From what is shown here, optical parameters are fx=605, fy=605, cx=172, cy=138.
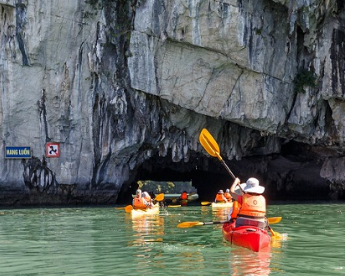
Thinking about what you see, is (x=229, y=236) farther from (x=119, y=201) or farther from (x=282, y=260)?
(x=119, y=201)

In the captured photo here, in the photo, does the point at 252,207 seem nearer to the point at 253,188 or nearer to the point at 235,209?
the point at 253,188

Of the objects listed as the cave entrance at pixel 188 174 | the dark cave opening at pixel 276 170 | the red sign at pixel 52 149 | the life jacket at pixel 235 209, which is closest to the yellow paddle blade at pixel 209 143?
the life jacket at pixel 235 209

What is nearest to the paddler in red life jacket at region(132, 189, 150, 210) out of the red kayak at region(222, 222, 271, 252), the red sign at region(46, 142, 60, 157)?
the red sign at region(46, 142, 60, 157)

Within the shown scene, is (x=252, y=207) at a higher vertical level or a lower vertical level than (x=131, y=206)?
higher

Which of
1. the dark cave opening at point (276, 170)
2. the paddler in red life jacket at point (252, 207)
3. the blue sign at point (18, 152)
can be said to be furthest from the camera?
the dark cave opening at point (276, 170)

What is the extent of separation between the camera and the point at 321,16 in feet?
81.6

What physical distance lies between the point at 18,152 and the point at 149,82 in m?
6.97

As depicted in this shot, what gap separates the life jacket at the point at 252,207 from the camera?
11.5 metres

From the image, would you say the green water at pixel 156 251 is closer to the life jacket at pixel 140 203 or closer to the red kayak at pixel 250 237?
the red kayak at pixel 250 237

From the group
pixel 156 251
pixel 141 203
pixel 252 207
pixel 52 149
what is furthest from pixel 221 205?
pixel 156 251

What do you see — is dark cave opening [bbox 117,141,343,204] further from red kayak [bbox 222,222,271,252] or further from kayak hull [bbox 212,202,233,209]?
red kayak [bbox 222,222,271,252]

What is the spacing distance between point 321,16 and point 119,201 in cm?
1559

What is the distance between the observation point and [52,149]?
27.4m

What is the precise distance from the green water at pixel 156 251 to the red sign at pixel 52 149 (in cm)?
1029
